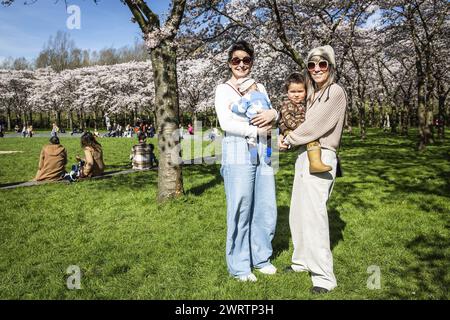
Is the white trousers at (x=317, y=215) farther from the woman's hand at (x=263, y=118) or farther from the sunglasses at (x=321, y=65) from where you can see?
the sunglasses at (x=321, y=65)

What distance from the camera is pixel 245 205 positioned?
3.69 m

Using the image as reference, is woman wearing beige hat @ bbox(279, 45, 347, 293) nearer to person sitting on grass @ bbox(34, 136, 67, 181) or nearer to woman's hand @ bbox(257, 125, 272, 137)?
woman's hand @ bbox(257, 125, 272, 137)

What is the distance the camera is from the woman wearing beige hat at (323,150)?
340 cm

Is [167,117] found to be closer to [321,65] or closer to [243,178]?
[243,178]

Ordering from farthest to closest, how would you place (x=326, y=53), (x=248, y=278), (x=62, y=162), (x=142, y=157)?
(x=142, y=157) < (x=62, y=162) < (x=248, y=278) < (x=326, y=53)

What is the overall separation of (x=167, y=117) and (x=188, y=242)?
9.85 feet

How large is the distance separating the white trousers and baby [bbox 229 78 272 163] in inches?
18.9

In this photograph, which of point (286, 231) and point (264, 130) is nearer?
point (264, 130)

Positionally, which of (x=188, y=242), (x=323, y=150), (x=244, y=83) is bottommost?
(x=188, y=242)

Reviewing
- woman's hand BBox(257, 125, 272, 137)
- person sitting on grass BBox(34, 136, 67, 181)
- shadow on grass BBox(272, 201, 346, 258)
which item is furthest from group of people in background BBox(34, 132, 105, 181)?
woman's hand BBox(257, 125, 272, 137)

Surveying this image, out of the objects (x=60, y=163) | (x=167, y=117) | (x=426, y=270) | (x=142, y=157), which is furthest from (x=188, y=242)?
(x=142, y=157)

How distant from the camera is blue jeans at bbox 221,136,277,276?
11.8ft
